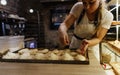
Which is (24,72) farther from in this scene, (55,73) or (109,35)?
(109,35)

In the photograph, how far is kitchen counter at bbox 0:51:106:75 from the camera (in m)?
0.74

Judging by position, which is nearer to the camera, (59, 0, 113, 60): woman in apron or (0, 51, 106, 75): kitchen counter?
(0, 51, 106, 75): kitchen counter

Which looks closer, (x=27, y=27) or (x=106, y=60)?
(x=106, y=60)

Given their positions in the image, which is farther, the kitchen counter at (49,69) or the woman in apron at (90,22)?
the woman in apron at (90,22)

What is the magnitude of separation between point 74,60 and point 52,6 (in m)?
5.22

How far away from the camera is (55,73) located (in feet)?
2.40

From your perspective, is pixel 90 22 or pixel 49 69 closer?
pixel 49 69

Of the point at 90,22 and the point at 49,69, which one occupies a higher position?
the point at 90,22

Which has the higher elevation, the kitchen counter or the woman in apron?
the woman in apron

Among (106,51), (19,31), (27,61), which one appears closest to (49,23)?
(19,31)

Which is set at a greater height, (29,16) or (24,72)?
(29,16)

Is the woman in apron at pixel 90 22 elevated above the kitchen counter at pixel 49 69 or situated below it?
above

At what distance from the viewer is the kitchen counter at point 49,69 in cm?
74

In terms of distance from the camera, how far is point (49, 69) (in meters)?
0.80
